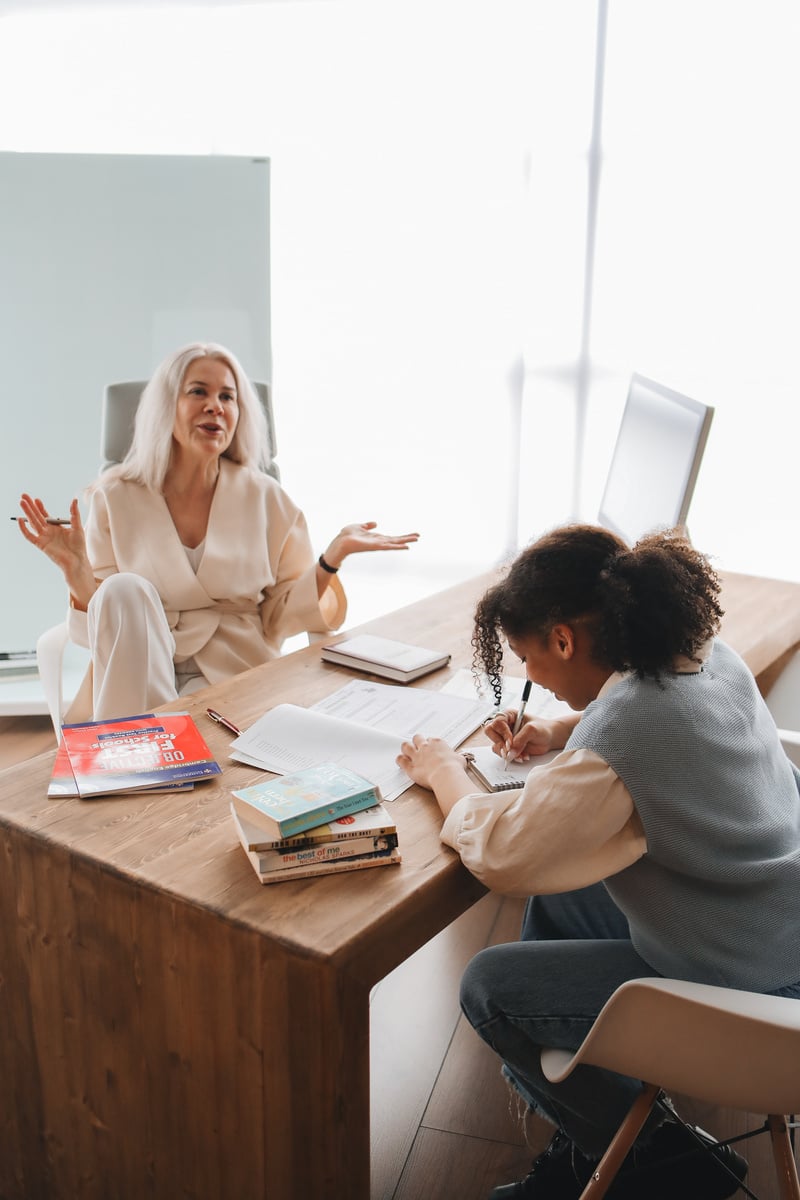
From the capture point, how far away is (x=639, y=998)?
111cm

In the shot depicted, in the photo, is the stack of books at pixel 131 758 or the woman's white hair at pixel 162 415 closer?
the stack of books at pixel 131 758

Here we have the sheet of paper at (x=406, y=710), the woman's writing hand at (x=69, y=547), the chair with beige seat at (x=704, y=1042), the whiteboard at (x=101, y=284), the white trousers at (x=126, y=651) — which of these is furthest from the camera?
the whiteboard at (x=101, y=284)

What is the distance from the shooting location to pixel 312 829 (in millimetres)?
1243

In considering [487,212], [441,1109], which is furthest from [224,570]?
[487,212]

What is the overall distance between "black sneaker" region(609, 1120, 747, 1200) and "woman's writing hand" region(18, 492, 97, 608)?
1.59 metres

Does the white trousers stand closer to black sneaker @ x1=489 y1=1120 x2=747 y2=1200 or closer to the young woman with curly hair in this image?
the young woman with curly hair

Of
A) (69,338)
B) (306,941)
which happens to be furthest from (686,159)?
(306,941)

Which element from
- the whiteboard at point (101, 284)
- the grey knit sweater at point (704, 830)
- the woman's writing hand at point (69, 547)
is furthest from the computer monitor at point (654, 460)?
the whiteboard at point (101, 284)

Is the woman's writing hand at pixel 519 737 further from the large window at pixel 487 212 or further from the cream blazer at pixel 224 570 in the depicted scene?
the large window at pixel 487 212

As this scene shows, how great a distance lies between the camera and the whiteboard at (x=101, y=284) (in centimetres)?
326

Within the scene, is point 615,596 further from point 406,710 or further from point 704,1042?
point 406,710

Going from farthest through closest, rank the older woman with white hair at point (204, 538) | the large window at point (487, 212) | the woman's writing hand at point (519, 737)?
the large window at point (487, 212) → the older woman with white hair at point (204, 538) → the woman's writing hand at point (519, 737)

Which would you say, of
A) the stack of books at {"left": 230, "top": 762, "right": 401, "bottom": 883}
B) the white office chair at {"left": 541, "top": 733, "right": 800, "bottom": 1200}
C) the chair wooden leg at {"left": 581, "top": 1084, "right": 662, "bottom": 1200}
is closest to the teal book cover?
the stack of books at {"left": 230, "top": 762, "right": 401, "bottom": 883}

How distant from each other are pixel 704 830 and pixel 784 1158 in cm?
43
